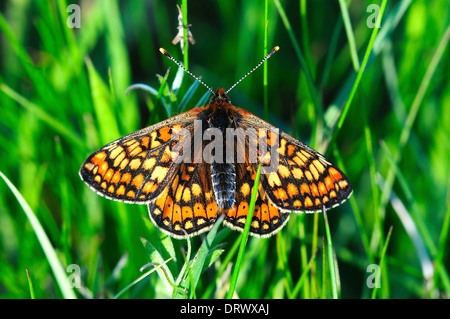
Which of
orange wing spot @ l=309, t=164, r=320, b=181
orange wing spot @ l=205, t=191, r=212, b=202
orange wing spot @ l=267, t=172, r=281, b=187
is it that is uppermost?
orange wing spot @ l=309, t=164, r=320, b=181

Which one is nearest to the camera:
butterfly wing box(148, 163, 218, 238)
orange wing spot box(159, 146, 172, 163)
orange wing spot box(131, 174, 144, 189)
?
butterfly wing box(148, 163, 218, 238)

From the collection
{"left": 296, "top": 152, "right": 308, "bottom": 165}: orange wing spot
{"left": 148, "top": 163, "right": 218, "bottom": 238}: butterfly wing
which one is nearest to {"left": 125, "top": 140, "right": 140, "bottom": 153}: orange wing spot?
{"left": 148, "top": 163, "right": 218, "bottom": 238}: butterfly wing

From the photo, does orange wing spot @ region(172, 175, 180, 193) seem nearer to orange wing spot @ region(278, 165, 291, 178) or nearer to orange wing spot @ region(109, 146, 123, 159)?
orange wing spot @ region(109, 146, 123, 159)

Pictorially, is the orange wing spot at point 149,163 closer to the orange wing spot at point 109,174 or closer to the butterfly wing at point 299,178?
the orange wing spot at point 109,174

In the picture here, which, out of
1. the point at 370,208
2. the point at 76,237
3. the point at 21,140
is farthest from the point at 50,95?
the point at 370,208

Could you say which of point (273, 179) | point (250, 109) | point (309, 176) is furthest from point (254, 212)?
Result: point (250, 109)

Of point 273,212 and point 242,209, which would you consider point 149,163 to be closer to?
point 242,209
